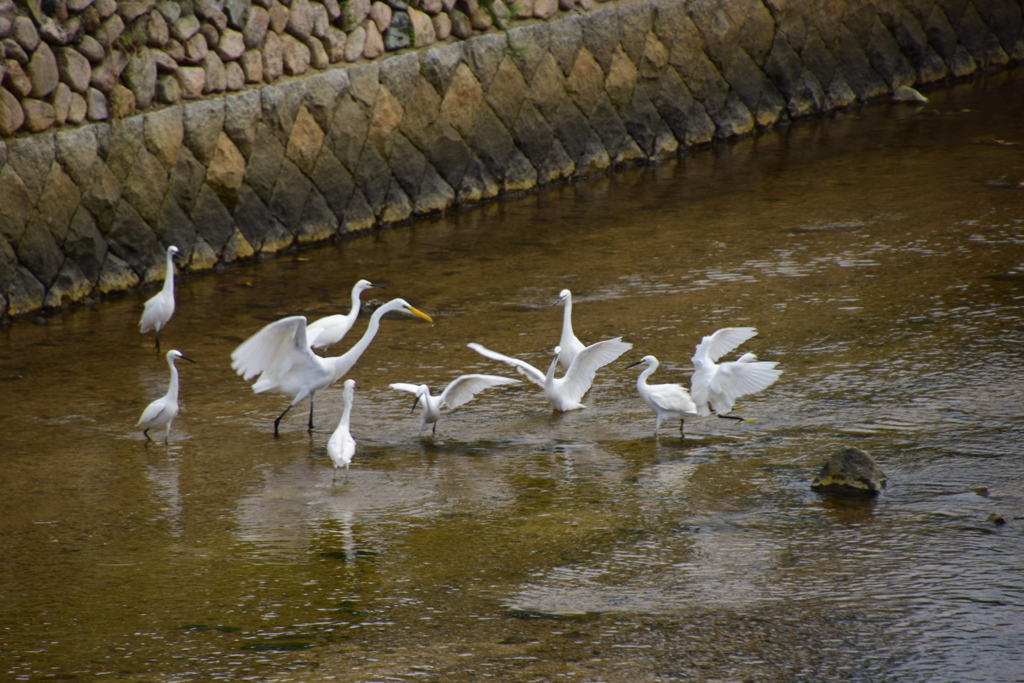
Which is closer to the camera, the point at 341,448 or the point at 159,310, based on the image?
the point at 341,448

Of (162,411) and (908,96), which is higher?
(908,96)

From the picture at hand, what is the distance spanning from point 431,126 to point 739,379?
5.61 meters

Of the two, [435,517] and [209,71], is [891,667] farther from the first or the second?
[209,71]

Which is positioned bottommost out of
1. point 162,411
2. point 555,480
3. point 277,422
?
point 555,480

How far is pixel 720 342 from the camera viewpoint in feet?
22.5

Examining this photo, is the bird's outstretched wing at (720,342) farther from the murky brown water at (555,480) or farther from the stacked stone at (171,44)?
the stacked stone at (171,44)

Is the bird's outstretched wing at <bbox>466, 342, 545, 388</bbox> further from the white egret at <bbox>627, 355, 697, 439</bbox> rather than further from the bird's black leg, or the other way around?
the bird's black leg

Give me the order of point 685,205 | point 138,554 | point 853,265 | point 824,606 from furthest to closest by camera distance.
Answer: point 685,205 < point 853,265 < point 138,554 < point 824,606

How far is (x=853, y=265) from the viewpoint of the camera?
9.14 m

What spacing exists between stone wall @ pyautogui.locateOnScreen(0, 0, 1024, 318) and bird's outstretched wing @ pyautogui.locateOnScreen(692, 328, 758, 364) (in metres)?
4.87

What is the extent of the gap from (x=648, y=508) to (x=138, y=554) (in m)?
2.25

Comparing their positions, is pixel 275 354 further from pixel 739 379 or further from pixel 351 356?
pixel 739 379

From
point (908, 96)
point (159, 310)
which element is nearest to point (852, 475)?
point (159, 310)

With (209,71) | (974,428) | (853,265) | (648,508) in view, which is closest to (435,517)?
(648,508)
